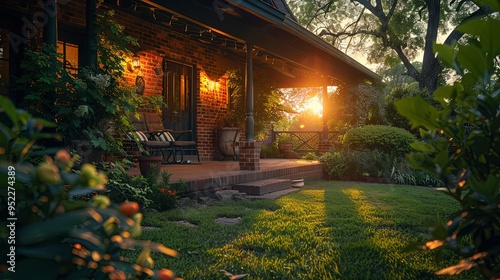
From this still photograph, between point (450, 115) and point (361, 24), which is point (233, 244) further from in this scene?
point (361, 24)

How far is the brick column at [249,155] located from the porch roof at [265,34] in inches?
70.1

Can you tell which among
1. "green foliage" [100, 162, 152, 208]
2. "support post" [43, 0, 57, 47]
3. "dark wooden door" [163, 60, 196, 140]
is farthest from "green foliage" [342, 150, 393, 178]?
"support post" [43, 0, 57, 47]

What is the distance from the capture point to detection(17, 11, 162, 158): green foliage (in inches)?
143

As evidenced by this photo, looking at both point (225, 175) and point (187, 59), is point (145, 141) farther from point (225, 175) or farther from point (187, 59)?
point (187, 59)

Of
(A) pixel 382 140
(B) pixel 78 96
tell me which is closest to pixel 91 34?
(B) pixel 78 96

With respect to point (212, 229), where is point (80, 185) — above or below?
above

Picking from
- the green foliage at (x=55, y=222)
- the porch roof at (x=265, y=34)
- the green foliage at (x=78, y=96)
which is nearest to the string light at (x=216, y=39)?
the porch roof at (x=265, y=34)

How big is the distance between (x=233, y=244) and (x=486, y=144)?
248 cm

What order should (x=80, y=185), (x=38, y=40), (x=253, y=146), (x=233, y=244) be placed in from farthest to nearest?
(x=253, y=146) < (x=38, y=40) < (x=233, y=244) < (x=80, y=185)

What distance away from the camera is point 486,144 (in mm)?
855

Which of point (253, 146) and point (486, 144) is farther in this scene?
point (253, 146)

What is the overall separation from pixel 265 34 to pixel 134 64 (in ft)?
8.37

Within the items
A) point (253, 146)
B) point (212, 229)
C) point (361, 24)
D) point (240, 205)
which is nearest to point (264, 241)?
point (212, 229)

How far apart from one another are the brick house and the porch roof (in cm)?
1
